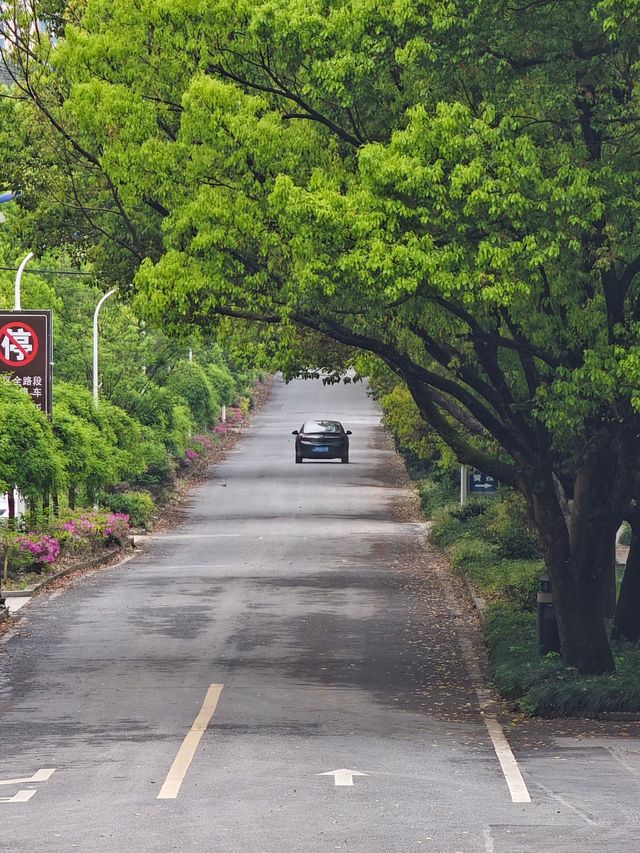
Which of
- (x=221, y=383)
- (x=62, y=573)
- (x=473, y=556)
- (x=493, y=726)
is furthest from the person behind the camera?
(x=221, y=383)

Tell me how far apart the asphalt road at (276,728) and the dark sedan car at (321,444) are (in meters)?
29.1

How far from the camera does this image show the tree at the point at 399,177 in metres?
15.0

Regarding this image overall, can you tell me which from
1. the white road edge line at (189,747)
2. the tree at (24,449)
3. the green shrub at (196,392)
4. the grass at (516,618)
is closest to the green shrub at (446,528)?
the grass at (516,618)

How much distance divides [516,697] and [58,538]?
1883cm

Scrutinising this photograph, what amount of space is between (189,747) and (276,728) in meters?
1.65

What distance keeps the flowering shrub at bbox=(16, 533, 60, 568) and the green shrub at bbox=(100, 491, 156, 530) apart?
390 inches

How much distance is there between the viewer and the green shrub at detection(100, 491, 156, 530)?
44031mm

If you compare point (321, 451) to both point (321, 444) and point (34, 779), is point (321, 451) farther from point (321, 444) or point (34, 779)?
point (34, 779)

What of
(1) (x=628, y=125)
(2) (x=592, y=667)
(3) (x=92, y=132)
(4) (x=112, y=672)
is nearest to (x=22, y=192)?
(3) (x=92, y=132)

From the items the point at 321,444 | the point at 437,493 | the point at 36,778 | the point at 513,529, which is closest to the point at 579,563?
the point at 36,778

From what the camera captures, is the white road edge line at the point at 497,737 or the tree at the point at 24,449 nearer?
the white road edge line at the point at 497,737

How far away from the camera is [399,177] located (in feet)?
48.4

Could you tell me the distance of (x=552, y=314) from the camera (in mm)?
17062

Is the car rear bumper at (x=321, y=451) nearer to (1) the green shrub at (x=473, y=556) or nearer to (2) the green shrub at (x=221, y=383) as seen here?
(2) the green shrub at (x=221, y=383)
